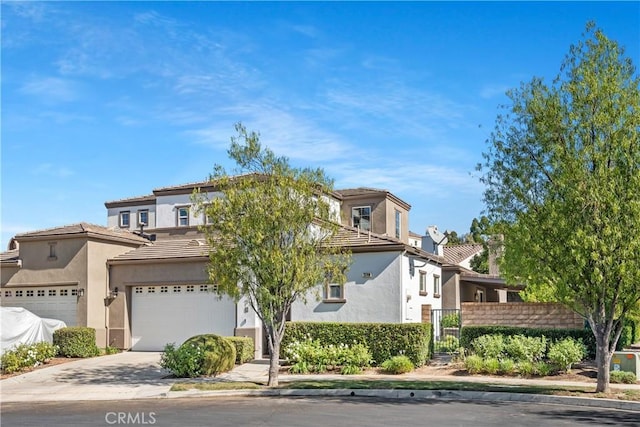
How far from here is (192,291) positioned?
1156 inches

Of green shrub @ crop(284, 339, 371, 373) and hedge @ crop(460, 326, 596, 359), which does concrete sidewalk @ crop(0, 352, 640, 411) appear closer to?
green shrub @ crop(284, 339, 371, 373)

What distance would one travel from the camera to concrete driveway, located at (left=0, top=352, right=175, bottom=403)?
19.9 meters

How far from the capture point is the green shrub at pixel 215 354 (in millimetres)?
22344

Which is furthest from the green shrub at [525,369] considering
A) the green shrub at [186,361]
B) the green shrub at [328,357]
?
the green shrub at [186,361]

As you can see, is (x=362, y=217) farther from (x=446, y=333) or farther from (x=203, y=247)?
(x=203, y=247)

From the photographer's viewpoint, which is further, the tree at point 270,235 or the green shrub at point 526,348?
the green shrub at point 526,348

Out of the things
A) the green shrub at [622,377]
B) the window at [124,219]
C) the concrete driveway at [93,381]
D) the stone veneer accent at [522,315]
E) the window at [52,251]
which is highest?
the window at [124,219]

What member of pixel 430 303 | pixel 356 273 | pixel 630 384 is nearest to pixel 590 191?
pixel 630 384

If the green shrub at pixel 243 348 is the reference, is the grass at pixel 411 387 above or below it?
below

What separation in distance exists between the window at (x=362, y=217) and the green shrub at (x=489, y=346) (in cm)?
1411

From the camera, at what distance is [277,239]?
2031cm

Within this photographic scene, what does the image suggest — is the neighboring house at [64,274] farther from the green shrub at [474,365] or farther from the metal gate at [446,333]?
the green shrub at [474,365]

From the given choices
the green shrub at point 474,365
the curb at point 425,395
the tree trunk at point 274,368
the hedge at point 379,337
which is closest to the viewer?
the curb at point 425,395

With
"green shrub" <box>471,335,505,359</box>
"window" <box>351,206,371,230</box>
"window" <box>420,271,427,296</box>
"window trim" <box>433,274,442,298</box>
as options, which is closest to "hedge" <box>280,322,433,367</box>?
"green shrub" <box>471,335,505,359</box>
